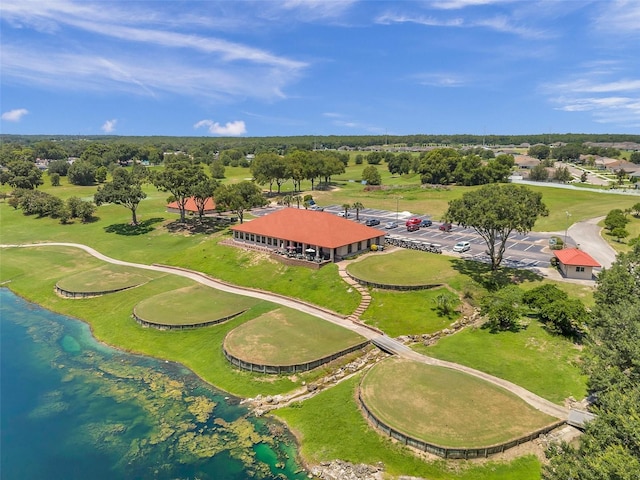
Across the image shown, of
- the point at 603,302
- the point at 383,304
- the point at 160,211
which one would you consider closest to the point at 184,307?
the point at 383,304

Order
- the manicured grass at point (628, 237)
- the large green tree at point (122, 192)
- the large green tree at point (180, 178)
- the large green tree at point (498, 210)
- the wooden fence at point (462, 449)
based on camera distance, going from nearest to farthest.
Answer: the wooden fence at point (462, 449) → the large green tree at point (498, 210) → the manicured grass at point (628, 237) → the large green tree at point (180, 178) → the large green tree at point (122, 192)

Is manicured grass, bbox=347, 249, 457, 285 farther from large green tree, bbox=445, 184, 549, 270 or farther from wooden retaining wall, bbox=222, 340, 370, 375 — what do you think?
wooden retaining wall, bbox=222, 340, 370, 375

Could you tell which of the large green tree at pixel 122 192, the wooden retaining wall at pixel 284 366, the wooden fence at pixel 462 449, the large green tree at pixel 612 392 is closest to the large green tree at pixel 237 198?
the large green tree at pixel 122 192

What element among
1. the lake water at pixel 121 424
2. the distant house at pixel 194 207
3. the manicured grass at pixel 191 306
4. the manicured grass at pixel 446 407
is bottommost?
the lake water at pixel 121 424

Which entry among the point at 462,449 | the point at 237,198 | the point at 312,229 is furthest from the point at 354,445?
the point at 237,198

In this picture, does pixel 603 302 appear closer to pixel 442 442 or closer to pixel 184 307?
pixel 442 442

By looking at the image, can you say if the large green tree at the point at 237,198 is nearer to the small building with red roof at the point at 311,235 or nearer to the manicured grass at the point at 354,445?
the small building with red roof at the point at 311,235

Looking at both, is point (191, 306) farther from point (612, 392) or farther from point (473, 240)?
point (473, 240)
